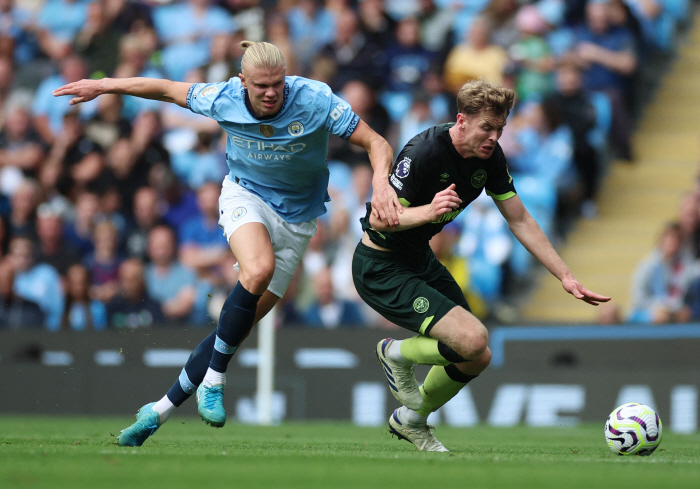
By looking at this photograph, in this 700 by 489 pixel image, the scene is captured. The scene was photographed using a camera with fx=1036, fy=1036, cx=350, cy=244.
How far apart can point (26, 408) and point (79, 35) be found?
6033 millimetres

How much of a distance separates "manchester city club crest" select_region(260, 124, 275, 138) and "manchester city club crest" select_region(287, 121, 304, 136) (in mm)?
103

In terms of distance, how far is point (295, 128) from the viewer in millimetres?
6266

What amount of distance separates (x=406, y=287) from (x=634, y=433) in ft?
5.17

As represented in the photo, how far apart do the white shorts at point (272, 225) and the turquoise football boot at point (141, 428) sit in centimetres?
106

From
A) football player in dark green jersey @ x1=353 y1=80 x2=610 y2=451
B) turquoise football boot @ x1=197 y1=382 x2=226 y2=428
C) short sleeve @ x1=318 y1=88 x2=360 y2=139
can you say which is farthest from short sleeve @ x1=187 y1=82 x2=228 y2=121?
turquoise football boot @ x1=197 y1=382 x2=226 y2=428

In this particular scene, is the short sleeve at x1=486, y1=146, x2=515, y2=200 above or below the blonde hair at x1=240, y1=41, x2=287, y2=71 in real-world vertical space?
below

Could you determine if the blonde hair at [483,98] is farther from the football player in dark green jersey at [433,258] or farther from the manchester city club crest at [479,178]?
the manchester city club crest at [479,178]

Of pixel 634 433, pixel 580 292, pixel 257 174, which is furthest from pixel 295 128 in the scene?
pixel 634 433

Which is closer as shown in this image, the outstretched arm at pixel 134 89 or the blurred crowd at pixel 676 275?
the outstretched arm at pixel 134 89

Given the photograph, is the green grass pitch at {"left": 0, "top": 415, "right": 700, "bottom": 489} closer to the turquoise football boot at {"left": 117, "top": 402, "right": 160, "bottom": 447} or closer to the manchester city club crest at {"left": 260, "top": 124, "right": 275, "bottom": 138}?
the turquoise football boot at {"left": 117, "top": 402, "right": 160, "bottom": 447}

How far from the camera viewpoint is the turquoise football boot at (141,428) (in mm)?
6129

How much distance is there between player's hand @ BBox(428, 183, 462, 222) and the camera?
541cm

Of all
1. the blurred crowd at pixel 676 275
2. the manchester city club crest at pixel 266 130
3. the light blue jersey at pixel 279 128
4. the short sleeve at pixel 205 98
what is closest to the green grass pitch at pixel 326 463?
the light blue jersey at pixel 279 128

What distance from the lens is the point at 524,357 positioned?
10.6 metres
